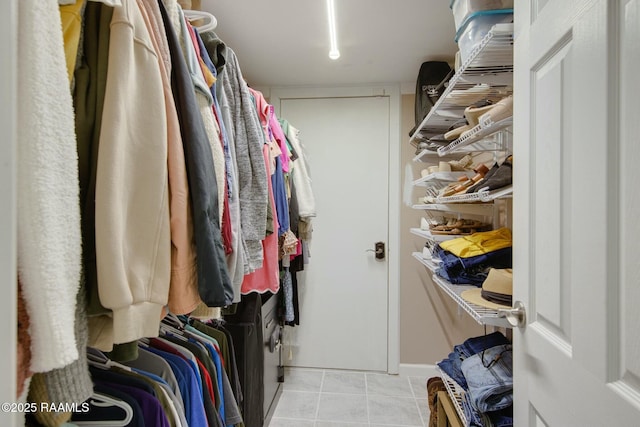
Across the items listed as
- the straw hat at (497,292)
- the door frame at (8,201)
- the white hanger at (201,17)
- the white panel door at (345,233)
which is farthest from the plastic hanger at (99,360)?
the white panel door at (345,233)

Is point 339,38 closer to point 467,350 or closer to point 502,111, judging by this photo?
point 502,111

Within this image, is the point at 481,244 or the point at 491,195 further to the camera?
the point at 481,244

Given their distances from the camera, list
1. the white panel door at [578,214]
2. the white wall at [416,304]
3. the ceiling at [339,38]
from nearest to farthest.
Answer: the white panel door at [578,214], the ceiling at [339,38], the white wall at [416,304]

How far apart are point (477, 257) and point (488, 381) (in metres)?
0.43

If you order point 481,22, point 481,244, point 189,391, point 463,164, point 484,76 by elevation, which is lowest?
point 189,391

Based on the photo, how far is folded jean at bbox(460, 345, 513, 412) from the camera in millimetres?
958

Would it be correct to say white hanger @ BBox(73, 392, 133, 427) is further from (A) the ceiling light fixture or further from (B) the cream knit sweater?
(A) the ceiling light fixture

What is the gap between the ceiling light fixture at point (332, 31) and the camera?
155 cm

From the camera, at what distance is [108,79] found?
50cm

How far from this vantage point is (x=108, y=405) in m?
0.67

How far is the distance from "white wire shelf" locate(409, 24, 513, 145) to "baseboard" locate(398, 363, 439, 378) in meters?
1.84

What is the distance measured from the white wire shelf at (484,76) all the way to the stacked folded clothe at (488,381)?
98 cm

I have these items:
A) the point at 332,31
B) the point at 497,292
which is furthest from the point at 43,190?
the point at 332,31

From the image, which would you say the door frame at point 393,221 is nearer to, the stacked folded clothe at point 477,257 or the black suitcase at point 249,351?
the stacked folded clothe at point 477,257
